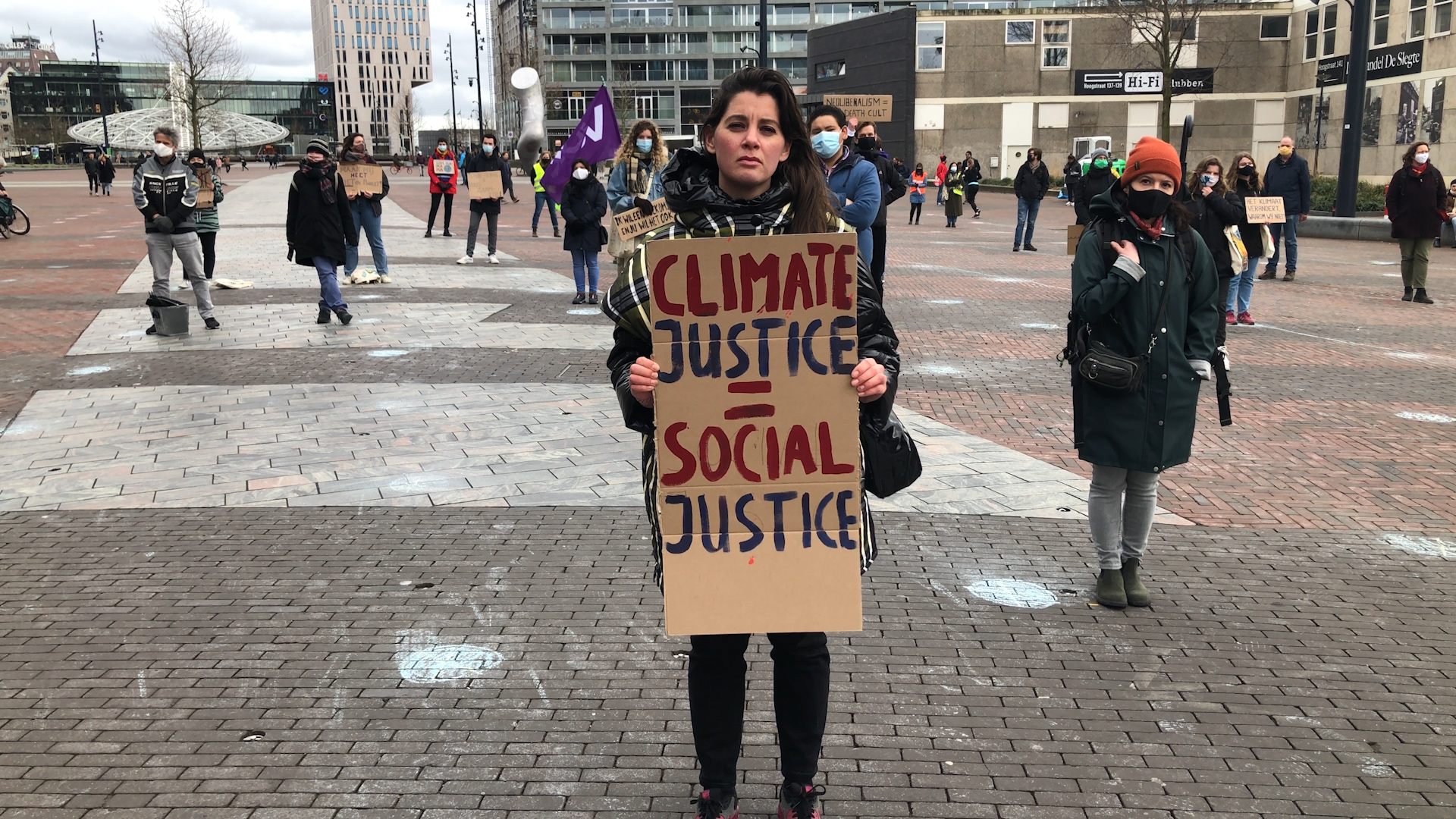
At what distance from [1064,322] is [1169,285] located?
25.9ft

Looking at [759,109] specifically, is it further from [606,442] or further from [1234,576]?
[606,442]

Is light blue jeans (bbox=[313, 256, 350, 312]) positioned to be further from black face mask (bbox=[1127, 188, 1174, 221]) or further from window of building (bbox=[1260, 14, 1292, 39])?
window of building (bbox=[1260, 14, 1292, 39])

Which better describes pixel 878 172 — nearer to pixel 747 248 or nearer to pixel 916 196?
pixel 747 248

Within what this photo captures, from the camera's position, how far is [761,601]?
2.69 m

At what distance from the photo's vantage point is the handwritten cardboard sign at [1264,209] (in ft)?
42.4

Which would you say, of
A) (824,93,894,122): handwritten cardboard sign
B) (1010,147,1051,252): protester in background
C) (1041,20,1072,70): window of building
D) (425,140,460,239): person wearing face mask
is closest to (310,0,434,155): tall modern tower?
(1041,20,1072,70): window of building

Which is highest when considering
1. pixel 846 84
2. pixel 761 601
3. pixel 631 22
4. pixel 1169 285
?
pixel 631 22

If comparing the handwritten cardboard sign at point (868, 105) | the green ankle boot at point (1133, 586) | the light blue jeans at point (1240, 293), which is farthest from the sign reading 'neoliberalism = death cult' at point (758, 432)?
the handwritten cardboard sign at point (868, 105)

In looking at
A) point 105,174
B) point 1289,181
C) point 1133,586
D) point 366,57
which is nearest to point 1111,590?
point 1133,586

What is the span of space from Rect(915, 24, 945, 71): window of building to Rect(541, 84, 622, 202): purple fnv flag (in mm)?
43644

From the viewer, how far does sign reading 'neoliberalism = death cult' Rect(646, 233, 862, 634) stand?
254cm

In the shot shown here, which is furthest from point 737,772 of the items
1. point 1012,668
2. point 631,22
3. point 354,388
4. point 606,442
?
point 631,22

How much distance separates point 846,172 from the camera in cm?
935

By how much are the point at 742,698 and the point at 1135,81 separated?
5506 centimetres
